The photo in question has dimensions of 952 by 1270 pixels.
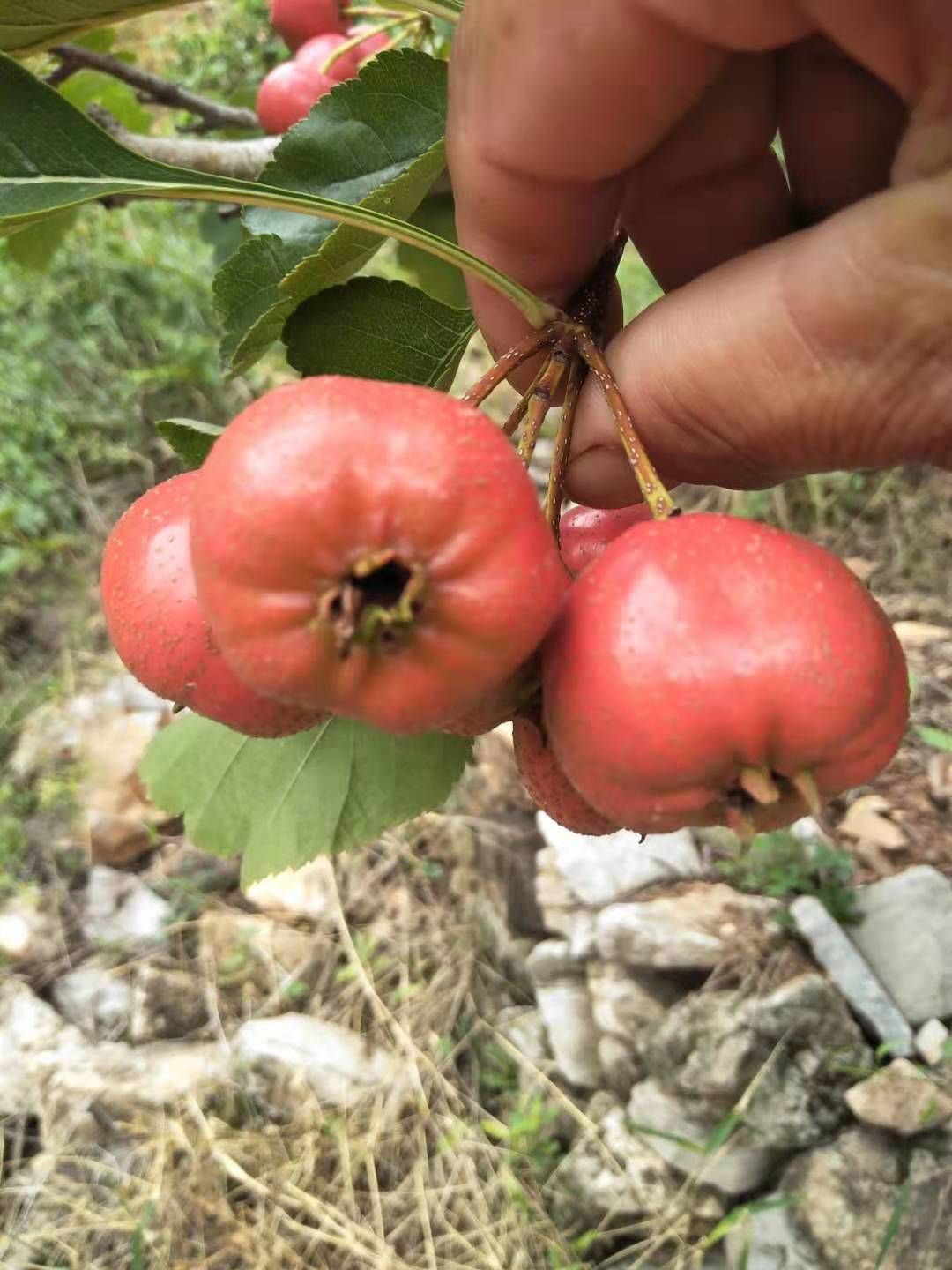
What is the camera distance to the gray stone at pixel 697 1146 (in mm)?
2266

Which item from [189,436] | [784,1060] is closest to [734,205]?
[189,436]

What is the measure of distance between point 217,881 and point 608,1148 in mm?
1422

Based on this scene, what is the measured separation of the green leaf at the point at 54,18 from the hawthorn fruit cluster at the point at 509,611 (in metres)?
0.59

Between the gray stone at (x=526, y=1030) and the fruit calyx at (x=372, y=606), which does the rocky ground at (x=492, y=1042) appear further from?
the fruit calyx at (x=372, y=606)

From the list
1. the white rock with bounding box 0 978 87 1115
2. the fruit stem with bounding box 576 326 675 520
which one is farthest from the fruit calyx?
the white rock with bounding box 0 978 87 1115

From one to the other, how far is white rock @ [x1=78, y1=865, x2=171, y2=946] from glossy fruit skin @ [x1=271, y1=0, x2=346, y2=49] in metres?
2.36

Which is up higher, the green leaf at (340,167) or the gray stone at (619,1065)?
the green leaf at (340,167)

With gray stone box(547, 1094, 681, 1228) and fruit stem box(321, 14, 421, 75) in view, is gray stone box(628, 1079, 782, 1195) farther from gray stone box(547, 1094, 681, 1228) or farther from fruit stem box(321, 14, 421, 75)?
fruit stem box(321, 14, 421, 75)

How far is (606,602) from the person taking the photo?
73 cm

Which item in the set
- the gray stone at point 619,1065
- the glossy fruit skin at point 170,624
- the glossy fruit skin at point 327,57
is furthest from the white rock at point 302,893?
the glossy fruit skin at point 170,624

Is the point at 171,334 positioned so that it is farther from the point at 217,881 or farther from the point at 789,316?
the point at 789,316

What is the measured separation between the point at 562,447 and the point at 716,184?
401mm

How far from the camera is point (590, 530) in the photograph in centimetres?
102

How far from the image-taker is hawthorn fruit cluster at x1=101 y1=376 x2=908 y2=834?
25.8 inches
